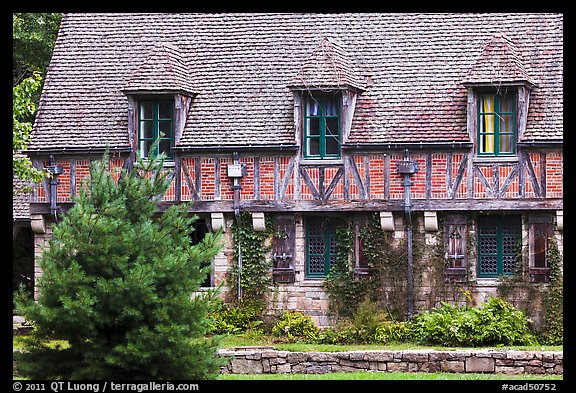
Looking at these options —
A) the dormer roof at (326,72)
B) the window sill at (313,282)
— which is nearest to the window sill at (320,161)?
the dormer roof at (326,72)

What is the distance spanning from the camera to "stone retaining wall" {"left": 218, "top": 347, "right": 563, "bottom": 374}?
21094mm

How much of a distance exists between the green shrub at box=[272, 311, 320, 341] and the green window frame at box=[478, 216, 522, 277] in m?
3.70

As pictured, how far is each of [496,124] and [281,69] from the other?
5.02 m

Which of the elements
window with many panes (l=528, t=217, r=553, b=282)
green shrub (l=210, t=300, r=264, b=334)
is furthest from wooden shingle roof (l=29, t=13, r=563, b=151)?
green shrub (l=210, t=300, r=264, b=334)

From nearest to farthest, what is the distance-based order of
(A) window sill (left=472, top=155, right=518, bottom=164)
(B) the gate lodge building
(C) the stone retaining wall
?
(C) the stone retaining wall
(A) window sill (left=472, top=155, right=518, bottom=164)
(B) the gate lodge building

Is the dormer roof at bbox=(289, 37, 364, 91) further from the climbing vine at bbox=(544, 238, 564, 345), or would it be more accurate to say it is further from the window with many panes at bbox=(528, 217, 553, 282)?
the climbing vine at bbox=(544, 238, 564, 345)

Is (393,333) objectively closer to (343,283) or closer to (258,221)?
→ (343,283)

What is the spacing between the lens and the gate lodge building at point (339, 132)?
25250mm

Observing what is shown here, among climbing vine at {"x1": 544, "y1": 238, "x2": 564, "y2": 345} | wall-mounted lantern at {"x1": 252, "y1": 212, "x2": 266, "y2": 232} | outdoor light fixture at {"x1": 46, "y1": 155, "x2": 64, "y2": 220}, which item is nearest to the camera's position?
climbing vine at {"x1": 544, "y1": 238, "x2": 564, "y2": 345}

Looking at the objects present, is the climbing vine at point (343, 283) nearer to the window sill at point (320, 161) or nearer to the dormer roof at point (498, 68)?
the window sill at point (320, 161)

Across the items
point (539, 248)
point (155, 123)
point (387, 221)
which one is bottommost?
point (539, 248)

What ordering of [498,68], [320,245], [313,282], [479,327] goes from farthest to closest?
1. [320,245]
2. [313,282]
3. [498,68]
4. [479,327]


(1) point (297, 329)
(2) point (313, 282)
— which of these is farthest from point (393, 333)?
(2) point (313, 282)

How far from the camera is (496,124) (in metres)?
25.5
